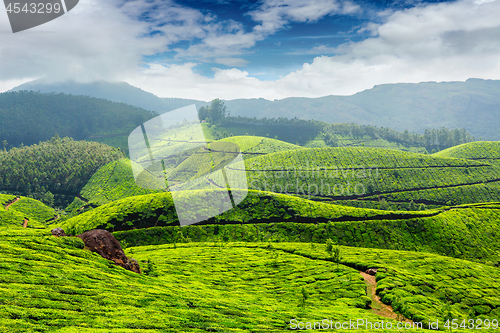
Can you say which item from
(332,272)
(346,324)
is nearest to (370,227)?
(332,272)

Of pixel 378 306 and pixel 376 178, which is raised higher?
pixel 378 306

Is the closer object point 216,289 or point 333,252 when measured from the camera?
point 216,289

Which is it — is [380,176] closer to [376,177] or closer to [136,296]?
[376,177]

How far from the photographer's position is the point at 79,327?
1267cm

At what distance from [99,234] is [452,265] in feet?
179

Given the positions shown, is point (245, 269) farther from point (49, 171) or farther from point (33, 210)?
point (49, 171)

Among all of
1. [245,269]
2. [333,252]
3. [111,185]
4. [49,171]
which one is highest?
[49,171]

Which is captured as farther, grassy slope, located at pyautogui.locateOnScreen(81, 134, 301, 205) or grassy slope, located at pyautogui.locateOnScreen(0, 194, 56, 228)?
grassy slope, located at pyautogui.locateOnScreen(81, 134, 301, 205)

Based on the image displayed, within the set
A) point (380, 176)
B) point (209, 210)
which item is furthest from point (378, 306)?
point (380, 176)

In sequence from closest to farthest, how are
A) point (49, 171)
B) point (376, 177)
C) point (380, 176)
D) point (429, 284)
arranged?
point (429, 284) → point (376, 177) → point (380, 176) → point (49, 171)

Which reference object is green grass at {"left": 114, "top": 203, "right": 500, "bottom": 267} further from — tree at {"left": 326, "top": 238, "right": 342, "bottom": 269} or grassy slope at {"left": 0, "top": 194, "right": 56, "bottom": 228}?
grassy slope at {"left": 0, "top": 194, "right": 56, "bottom": 228}

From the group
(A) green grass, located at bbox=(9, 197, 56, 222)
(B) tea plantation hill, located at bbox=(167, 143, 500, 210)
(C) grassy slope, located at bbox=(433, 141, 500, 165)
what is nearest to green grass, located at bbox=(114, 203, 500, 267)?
(B) tea plantation hill, located at bbox=(167, 143, 500, 210)

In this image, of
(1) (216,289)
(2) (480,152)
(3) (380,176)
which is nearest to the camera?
(1) (216,289)

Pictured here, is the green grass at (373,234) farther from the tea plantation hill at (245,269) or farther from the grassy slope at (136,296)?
the grassy slope at (136,296)
